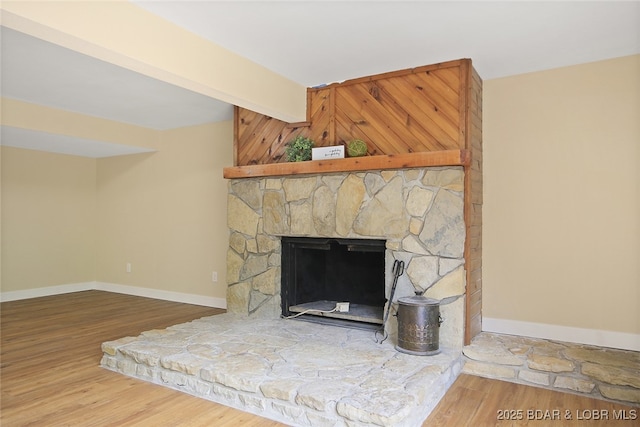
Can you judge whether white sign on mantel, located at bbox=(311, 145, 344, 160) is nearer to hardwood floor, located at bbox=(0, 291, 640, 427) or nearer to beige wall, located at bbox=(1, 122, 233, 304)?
beige wall, located at bbox=(1, 122, 233, 304)

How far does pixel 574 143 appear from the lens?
10.7 ft

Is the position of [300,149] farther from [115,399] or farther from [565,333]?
[565,333]

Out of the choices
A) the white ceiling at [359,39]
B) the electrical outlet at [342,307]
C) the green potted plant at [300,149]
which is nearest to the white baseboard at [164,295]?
the electrical outlet at [342,307]

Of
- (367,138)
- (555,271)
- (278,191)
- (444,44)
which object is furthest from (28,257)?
(555,271)

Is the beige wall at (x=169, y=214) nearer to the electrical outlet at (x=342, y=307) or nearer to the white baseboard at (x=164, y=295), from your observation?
the white baseboard at (x=164, y=295)

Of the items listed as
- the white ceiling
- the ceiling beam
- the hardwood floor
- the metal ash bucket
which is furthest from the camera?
the metal ash bucket

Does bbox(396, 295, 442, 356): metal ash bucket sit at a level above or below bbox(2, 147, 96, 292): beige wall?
below

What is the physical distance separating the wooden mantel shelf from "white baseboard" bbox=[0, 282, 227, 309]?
1713 millimetres

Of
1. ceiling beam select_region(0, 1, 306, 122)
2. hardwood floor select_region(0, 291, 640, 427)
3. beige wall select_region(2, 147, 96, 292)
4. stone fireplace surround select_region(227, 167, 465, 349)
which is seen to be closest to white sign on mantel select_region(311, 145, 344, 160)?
stone fireplace surround select_region(227, 167, 465, 349)

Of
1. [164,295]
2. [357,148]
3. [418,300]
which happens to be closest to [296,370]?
[418,300]

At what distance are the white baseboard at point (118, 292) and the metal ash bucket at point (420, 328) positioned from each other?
2.57m

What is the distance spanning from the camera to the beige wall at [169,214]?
5.00 m

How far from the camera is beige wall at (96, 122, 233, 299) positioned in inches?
197

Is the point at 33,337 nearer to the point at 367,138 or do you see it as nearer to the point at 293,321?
the point at 293,321
